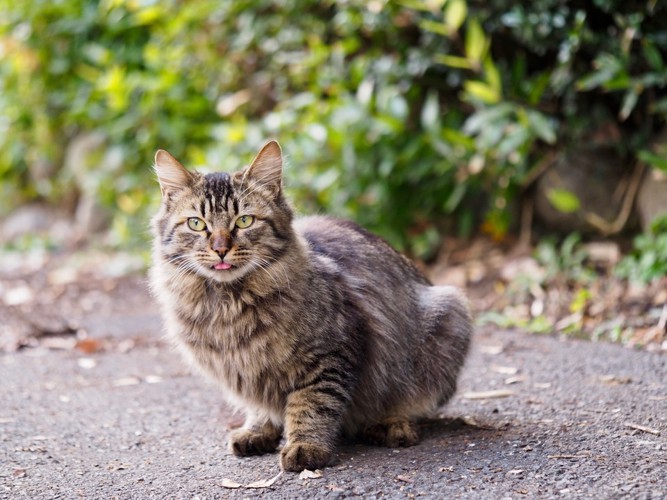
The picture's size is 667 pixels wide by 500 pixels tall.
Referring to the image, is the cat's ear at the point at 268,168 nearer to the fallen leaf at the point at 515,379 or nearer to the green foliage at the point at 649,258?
the fallen leaf at the point at 515,379

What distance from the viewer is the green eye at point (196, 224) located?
10.5 ft

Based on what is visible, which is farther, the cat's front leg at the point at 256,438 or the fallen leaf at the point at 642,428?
the cat's front leg at the point at 256,438

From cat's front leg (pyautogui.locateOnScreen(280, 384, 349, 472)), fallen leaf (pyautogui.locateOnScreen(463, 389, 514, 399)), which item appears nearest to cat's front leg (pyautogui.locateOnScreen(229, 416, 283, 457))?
cat's front leg (pyautogui.locateOnScreen(280, 384, 349, 472))

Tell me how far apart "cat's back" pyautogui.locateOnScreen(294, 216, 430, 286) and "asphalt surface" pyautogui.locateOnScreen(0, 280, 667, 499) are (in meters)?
0.71

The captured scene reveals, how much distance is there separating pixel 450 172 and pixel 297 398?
12.0ft

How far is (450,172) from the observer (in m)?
6.45

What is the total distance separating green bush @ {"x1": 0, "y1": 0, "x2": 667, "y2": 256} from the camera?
18.8 feet

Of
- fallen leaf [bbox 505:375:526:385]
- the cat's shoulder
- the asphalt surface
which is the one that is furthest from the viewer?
fallen leaf [bbox 505:375:526:385]

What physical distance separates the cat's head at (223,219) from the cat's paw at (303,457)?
0.71 m

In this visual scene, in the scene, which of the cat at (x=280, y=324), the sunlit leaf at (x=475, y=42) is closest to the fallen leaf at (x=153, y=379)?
the cat at (x=280, y=324)

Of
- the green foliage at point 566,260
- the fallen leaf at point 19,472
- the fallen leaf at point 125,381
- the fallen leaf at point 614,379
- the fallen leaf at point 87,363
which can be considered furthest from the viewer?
the green foliage at point 566,260

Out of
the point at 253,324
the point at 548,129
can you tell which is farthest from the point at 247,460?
the point at 548,129

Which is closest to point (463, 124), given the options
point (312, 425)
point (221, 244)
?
point (221, 244)

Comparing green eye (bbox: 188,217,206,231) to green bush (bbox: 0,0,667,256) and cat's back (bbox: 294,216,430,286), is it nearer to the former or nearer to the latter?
cat's back (bbox: 294,216,430,286)
